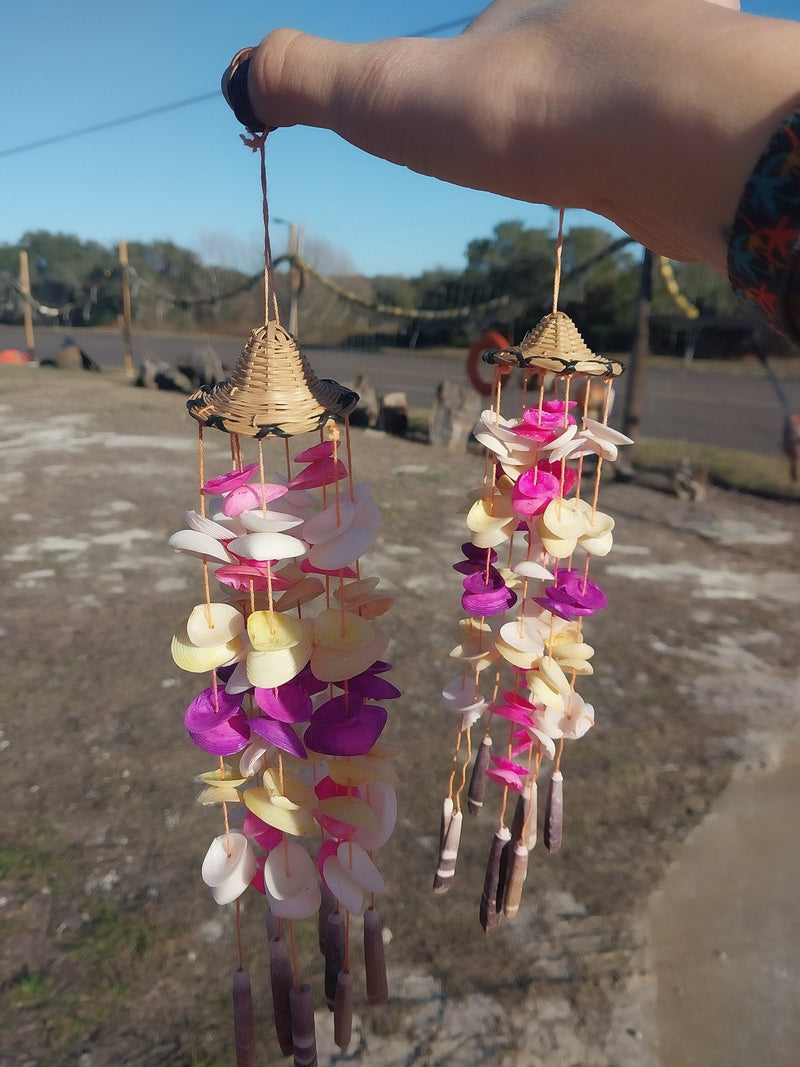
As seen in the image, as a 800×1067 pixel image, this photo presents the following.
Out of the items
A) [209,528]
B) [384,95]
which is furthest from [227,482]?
[384,95]

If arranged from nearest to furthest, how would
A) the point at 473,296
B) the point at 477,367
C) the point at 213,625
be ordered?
1. the point at 213,625
2. the point at 477,367
3. the point at 473,296

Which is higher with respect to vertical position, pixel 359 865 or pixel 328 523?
pixel 328 523

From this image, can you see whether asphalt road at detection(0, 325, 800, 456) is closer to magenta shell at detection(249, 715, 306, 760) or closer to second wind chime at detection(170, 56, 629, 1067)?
second wind chime at detection(170, 56, 629, 1067)

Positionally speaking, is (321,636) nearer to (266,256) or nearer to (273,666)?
(273,666)

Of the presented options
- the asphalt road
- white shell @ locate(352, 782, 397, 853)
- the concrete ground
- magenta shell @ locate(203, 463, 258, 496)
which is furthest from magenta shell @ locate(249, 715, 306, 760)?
the asphalt road

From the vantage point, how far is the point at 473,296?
7227 millimetres

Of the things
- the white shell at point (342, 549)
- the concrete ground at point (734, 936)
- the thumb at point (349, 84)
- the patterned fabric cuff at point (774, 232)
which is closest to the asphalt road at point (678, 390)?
the concrete ground at point (734, 936)

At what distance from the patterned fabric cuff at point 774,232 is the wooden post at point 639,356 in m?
4.43

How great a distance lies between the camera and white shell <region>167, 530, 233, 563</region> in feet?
2.45

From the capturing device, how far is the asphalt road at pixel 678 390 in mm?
6879

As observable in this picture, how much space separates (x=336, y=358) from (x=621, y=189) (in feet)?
26.5

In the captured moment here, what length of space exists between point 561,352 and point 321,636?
19.5 inches

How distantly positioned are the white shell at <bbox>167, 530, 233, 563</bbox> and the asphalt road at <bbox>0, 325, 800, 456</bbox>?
580 centimetres

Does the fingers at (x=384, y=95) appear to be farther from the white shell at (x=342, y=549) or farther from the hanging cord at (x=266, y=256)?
the white shell at (x=342, y=549)
